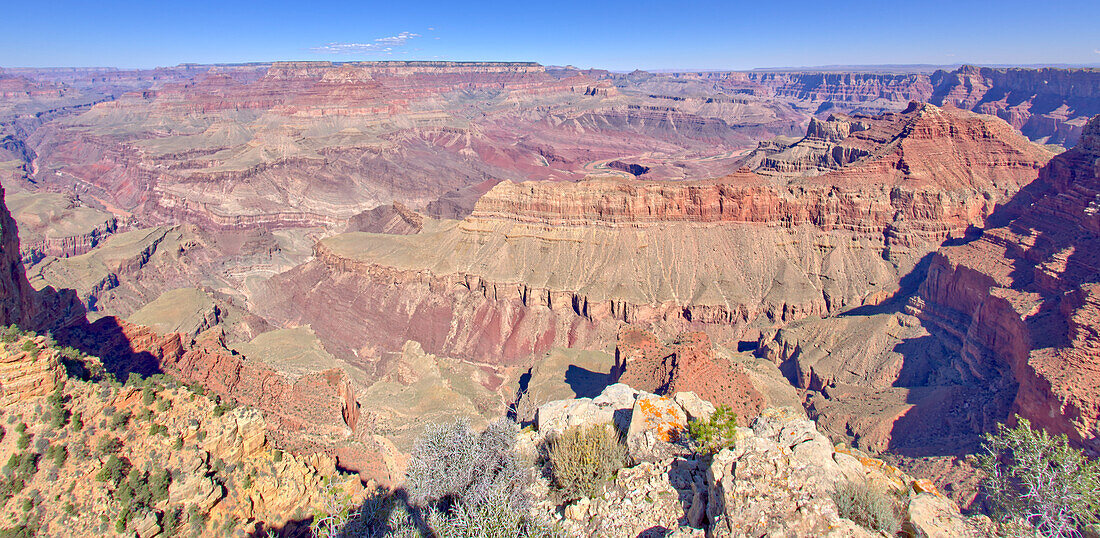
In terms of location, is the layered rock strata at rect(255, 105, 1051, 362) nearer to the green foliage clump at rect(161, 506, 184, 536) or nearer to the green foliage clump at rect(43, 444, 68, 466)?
the green foliage clump at rect(161, 506, 184, 536)

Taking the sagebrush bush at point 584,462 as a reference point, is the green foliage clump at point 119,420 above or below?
above

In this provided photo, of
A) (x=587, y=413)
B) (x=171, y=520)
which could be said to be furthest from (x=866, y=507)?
A: (x=171, y=520)

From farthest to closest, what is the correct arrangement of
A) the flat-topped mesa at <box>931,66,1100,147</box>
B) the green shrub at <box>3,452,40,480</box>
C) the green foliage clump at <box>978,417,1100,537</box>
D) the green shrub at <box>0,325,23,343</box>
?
the flat-topped mesa at <box>931,66,1100,147</box> → the green foliage clump at <box>978,417,1100,537</box> → the green shrub at <box>0,325,23,343</box> → the green shrub at <box>3,452,40,480</box>

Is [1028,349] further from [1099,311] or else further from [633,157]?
[633,157]

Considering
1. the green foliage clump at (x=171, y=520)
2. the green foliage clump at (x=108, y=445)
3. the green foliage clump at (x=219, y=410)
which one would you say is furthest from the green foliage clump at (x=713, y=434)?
the green foliage clump at (x=108, y=445)

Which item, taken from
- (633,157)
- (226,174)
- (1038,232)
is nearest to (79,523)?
(1038,232)

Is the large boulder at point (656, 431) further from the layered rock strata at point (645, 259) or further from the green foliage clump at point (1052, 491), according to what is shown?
the layered rock strata at point (645, 259)

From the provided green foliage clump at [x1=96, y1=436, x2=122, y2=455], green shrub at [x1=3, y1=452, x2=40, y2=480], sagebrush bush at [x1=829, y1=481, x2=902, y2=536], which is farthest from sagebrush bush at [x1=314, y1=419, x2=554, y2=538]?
green shrub at [x1=3, y1=452, x2=40, y2=480]
